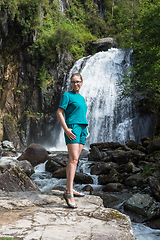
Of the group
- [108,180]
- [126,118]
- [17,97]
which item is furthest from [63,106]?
[17,97]

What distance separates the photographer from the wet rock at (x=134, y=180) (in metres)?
6.13

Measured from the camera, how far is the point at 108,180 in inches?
252

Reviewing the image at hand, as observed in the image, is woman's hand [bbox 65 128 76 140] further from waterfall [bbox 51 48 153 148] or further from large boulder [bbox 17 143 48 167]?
waterfall [bbox 51 48 153 148]

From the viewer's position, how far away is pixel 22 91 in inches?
583

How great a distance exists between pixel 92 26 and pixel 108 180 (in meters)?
22.3

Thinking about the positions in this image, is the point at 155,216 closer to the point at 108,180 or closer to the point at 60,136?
the point at 108,180

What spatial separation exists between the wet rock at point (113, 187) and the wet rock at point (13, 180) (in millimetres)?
2652

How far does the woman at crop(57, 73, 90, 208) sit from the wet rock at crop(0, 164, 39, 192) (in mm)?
1533

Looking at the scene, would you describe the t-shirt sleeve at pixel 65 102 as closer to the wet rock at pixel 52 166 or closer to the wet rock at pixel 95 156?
the wet rock at pixel 52 166

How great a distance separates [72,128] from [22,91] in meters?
13.0

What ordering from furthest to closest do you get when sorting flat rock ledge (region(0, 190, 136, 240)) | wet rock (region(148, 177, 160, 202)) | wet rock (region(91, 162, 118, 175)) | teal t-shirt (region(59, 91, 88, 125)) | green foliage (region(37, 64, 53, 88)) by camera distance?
green foliage (region(37, 64, 53, 88)) < wet rock (region(91, 162, 118, 175)) < wet rock (region(148, 177, 160, 202)) < teal t-shirt (region(59, 91, 88, 125)) < flat rock ledge (region(0, 190, 136, 240))

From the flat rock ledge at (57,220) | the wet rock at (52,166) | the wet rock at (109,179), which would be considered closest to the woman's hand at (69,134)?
the flat rock ledge at (57,220)

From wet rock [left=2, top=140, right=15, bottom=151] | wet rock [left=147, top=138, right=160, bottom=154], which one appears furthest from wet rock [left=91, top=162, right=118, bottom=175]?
wet rock [left=2, top=140, right=15, bottom=151]

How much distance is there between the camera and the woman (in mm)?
2598
